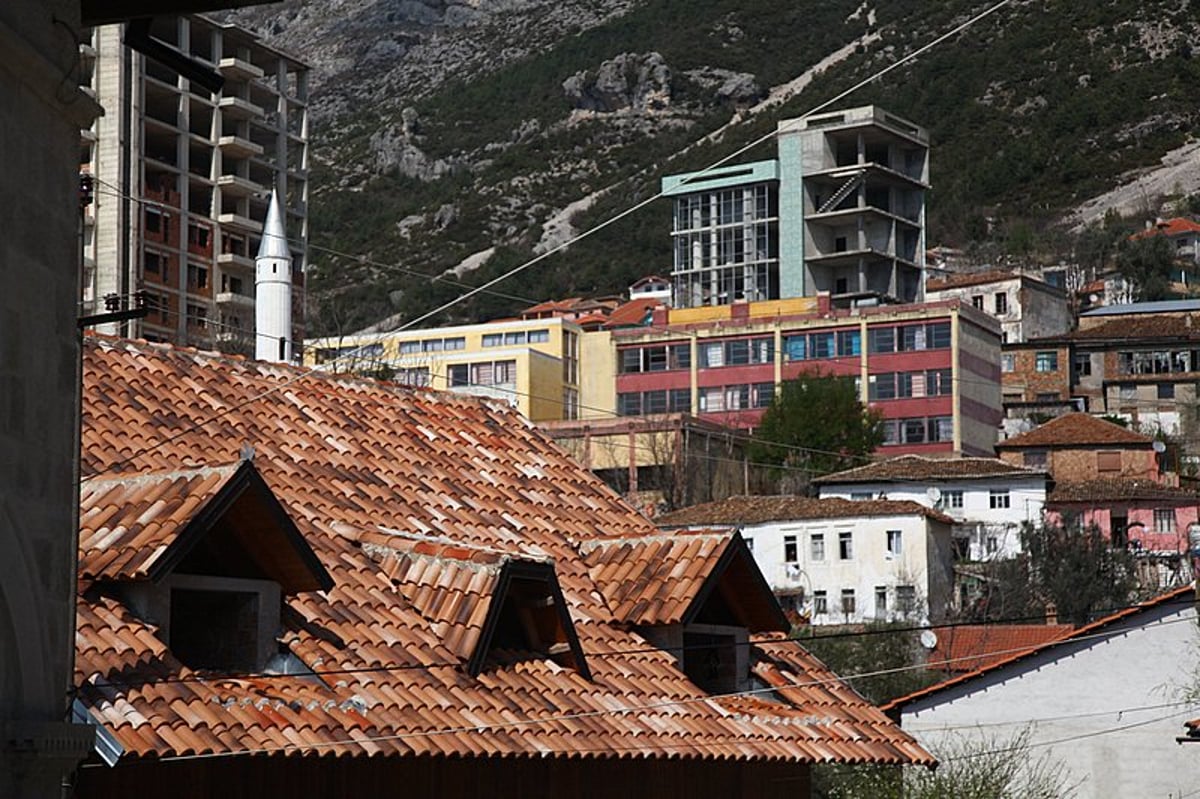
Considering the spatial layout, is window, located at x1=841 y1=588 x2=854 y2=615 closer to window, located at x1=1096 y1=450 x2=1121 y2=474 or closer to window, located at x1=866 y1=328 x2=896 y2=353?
window, located at x1=1096 y1=450 x2=1121 y2=474

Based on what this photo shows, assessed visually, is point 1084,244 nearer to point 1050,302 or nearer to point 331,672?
point 1050,302

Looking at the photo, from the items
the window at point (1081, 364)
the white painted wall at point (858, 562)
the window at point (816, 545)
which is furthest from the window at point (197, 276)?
the window at point (1081, 364)

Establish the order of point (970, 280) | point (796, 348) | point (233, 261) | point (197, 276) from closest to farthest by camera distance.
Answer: point (197, 276) → point (233, 261) → point (796, 348) → point (970, 280)

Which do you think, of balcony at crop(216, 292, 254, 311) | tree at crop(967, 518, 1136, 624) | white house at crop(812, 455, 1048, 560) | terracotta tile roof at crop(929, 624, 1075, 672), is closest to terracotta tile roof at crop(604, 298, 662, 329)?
balcony at crop(216, 292, 254, 311)

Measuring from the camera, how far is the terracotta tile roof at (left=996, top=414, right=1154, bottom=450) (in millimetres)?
99812

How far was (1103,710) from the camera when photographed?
4062 centimetres

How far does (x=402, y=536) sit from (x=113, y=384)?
2.67 m

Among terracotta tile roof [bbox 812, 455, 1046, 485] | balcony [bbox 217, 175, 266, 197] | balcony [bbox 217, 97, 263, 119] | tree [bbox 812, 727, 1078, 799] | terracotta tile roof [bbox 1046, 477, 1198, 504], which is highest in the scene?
balcony [bbox 217, 97, 263, 119]

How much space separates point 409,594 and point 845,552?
67193mm

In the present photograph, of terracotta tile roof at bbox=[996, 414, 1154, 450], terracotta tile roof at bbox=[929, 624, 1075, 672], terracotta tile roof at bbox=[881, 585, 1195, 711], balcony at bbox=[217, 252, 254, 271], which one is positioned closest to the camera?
terracotta tile roof at bbox=[881, 585, 1195, 711]

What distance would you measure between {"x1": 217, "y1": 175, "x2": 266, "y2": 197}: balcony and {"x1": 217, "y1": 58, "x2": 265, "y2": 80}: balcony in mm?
5029

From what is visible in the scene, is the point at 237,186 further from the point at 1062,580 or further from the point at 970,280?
the point at 970,280

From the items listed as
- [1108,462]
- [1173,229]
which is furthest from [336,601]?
[1173,229]

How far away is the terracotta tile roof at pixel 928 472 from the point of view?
9219 cm
